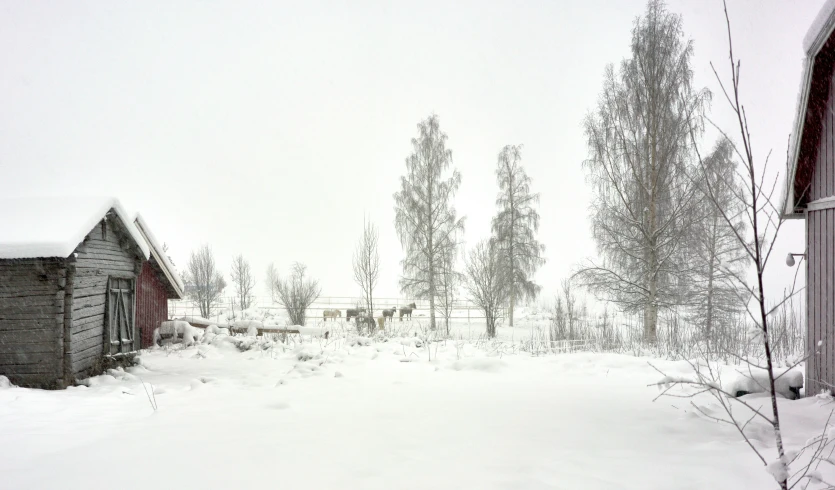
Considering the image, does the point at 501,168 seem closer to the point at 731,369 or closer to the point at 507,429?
the point at 731,369

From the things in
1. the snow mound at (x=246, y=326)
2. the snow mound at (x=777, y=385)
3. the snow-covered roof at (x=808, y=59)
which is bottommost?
the snow mound at (x=246, y=326)

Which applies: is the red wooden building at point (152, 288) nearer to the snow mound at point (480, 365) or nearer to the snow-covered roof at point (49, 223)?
the snow-covered roof at point (49, 223)

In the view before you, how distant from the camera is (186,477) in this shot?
344 cm

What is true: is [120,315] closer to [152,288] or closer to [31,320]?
[31,320]

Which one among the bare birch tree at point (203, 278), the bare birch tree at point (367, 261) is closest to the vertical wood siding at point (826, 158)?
the bare birch tree at point (367, 261)

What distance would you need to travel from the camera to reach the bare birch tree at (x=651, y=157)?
11.9 meters

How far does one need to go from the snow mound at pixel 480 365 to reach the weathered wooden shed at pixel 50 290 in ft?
24.1

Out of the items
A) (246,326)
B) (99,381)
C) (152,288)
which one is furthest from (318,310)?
(99,381)

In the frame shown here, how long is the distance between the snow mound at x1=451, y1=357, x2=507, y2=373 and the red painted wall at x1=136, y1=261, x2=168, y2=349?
10940mm

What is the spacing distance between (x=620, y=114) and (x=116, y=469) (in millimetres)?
13485

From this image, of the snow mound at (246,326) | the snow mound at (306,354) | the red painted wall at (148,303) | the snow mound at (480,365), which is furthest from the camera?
the snow mound at (246,326)

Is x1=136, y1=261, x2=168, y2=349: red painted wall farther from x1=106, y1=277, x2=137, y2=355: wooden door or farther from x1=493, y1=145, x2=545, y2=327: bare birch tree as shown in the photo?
x1=493, y1=145, x2=545, y2=327: bare birch tree

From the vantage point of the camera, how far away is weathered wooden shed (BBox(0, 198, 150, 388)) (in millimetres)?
8344

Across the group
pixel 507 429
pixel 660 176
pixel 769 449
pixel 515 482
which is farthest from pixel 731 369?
pixel 660 176
